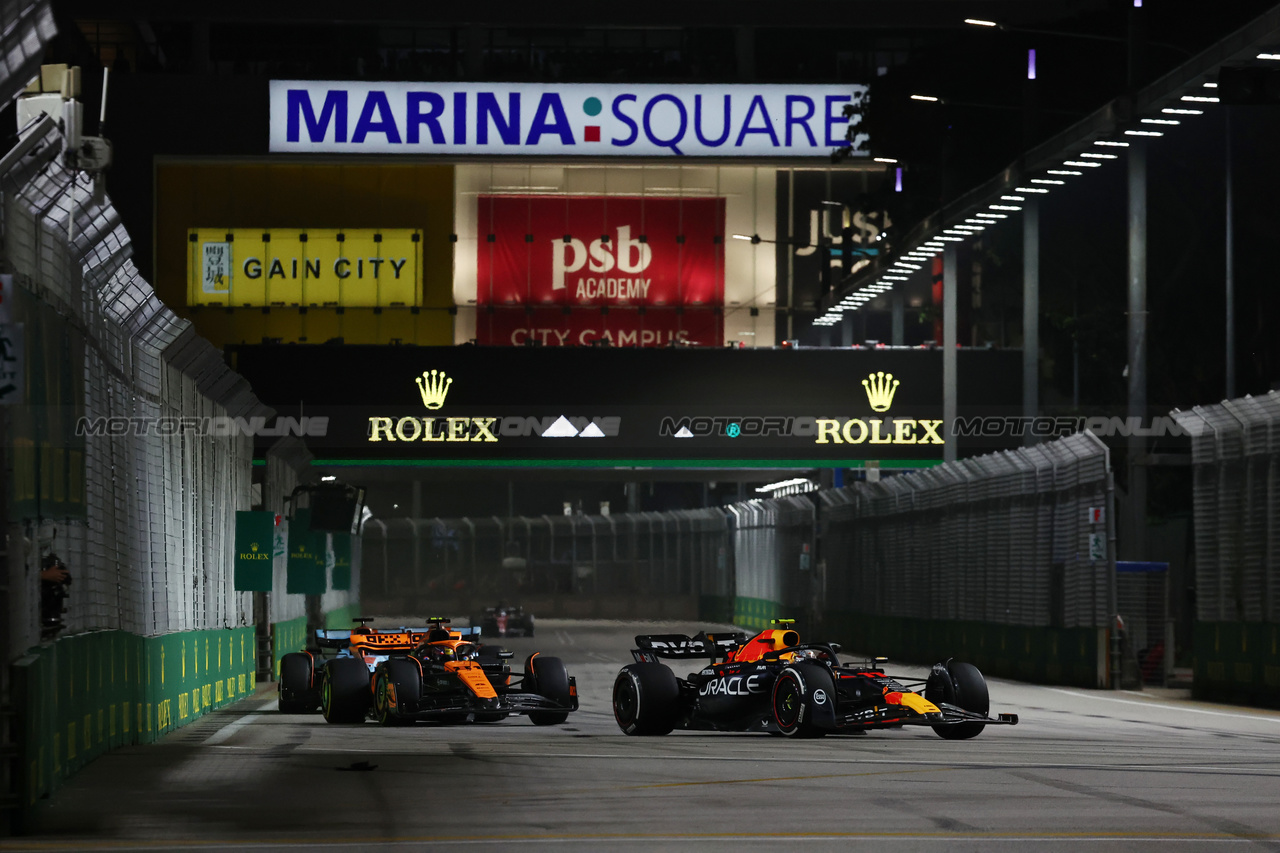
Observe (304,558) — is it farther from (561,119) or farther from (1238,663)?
(561,119)

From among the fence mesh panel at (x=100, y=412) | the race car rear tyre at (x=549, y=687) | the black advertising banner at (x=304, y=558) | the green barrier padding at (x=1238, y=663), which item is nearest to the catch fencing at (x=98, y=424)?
the fence mesh panel at (x=100, y=412)

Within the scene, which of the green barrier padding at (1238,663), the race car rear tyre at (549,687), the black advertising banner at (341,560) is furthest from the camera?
the black advertising banner at (341,560)

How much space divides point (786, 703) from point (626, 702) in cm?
159

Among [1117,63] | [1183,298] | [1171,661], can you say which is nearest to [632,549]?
[1183,298]

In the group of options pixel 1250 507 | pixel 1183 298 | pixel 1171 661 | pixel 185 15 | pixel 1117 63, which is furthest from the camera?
pixel 185 15

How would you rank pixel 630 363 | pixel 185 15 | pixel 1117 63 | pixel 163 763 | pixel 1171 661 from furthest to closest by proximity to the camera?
1. pixel 185 15
2. pixel 630 363
3. pixel 1117 63
4. pixel 1171 661
5. pixel 163 763

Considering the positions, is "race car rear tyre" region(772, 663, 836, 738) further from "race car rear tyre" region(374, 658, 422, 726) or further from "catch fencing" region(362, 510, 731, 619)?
"catch fencing" region(362, 510, 731, 619)

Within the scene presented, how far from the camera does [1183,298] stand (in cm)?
4188

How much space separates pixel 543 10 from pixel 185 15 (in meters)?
8.84

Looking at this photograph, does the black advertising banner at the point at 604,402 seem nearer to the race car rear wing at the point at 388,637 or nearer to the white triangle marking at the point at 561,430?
the white triangle marking at the point at 561,430

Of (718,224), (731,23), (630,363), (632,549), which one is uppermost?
(731,23)

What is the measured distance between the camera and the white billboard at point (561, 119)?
1956 inches

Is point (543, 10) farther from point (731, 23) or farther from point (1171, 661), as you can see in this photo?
point (1171, 661)

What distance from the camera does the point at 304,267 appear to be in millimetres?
50500
